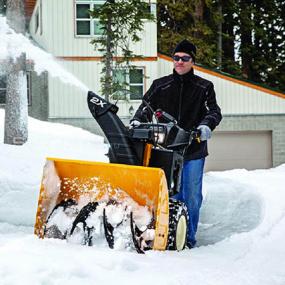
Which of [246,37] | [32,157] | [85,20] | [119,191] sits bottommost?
[32,157]

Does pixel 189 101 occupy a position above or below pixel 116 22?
below

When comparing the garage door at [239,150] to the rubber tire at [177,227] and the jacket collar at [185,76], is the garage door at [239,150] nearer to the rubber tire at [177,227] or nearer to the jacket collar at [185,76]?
the jacket collar at [185,76]

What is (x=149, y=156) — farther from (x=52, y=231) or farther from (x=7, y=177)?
(x=7, y=177)

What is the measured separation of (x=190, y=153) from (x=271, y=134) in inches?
624

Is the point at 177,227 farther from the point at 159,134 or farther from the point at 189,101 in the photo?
the point at 189,101

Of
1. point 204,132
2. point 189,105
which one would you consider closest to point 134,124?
point 204,132

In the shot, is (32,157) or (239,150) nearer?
(32,157)

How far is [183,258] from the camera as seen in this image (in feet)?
15.0

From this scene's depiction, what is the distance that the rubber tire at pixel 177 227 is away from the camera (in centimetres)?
478

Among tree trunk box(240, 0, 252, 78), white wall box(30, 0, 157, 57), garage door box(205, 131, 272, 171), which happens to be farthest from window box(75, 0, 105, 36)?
tree trunk box(240, 0, 252, 78)

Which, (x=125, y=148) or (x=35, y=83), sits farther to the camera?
(x=35, y=83)

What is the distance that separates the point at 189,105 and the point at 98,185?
1292 millimetres

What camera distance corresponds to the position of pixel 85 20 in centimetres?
1942

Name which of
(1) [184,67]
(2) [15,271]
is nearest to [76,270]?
(2) [15,271]
